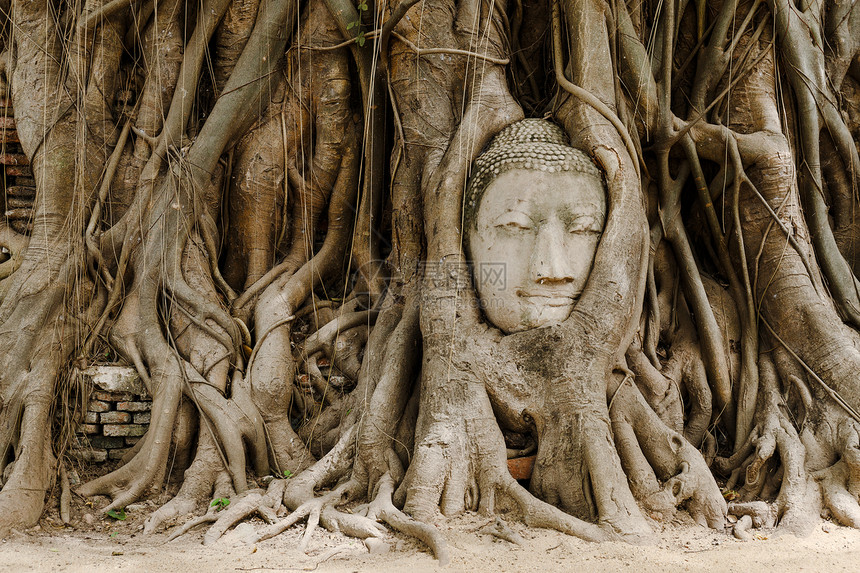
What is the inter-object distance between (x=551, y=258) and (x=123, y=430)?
7.19ft

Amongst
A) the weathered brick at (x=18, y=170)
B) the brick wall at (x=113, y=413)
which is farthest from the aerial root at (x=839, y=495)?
the weathered brick at (x=18, y=170)

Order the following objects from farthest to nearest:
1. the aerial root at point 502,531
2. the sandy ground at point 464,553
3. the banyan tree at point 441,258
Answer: the banyan tree at point 441,258, the aerial root at point 502,531, the sandy ground at point 464,553

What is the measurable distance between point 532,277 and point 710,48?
5.79 feet

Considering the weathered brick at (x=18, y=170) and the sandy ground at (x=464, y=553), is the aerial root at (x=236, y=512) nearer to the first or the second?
the sandy ground at (x=464, y=553)

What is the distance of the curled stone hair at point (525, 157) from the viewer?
305 centimetres

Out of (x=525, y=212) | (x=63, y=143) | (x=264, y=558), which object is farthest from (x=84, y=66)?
(x=264, y=558)

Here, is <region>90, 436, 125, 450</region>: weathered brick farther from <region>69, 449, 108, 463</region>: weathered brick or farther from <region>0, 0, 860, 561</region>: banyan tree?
<region>0, 0, 860, 561</region>: banyan tree

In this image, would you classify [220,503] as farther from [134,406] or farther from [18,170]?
[18,170]

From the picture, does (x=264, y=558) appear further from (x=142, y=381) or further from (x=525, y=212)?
(x=525, y=212)

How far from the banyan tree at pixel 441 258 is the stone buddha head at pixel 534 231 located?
0.01m

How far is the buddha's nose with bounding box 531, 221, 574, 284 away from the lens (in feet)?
9.58

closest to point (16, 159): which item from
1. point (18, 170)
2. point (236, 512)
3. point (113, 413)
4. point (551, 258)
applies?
point (18, 170)

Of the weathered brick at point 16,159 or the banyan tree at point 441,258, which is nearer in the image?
the banyan tree at point 441,258

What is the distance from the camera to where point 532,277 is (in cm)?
295
